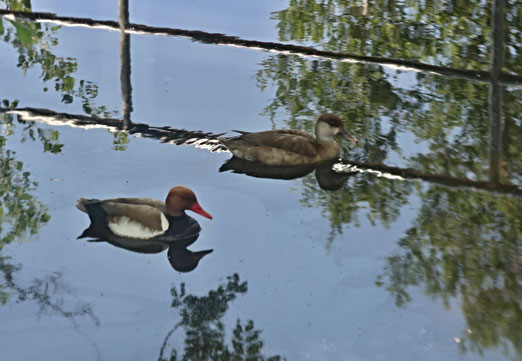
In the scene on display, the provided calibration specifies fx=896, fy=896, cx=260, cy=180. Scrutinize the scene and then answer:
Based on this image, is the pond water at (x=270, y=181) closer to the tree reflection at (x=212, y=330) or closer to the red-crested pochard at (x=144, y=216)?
the tree reflection at (x=212, y=330)

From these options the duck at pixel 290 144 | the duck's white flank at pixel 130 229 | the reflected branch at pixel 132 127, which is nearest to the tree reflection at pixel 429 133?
the duck at pixel 290 144

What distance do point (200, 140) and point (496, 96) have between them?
10.2 ft

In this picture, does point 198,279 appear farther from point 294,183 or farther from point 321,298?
point 294,183

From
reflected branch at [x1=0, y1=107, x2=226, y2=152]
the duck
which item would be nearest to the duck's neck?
the duck

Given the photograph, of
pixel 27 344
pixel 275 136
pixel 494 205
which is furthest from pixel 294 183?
pixel 27 344

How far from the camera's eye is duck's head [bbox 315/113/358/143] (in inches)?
317

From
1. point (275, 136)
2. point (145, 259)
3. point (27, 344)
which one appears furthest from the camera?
point (275, 136)

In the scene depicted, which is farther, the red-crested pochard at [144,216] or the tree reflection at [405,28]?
the tree reflection at [405,28]

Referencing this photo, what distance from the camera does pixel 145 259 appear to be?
643cm

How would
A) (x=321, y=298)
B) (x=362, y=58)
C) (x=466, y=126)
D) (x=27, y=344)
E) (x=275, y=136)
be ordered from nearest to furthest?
1. (x=27, y=344)
2. (x=321, y=298)
3. (x=275, y=136)
4. (x=466, y=126)
5. (x=362, y=58)

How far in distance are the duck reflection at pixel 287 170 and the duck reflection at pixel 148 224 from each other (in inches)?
44.0

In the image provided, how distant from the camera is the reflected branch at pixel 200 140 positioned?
7.57 metres

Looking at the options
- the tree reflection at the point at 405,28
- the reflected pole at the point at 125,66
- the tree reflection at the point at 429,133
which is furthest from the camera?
the tree reflection at the point at 405,28

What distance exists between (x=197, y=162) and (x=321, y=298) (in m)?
2.42
